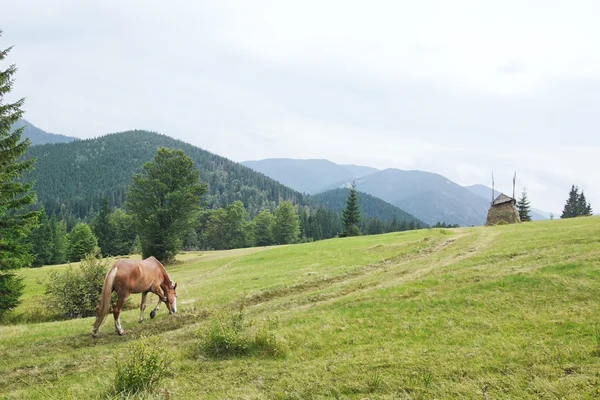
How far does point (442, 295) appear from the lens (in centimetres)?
1355

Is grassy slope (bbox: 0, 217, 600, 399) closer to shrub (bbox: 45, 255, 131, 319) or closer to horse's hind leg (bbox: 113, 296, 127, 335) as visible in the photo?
horse's hind leg (bbox: 113, 296, 127, 335)

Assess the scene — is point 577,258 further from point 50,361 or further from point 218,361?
point 50,361

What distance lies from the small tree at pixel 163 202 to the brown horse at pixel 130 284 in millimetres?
30725

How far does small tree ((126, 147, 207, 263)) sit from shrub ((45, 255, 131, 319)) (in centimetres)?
2411

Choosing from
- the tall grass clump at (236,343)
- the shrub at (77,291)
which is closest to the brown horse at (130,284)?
the tall grass clump at (236,343)

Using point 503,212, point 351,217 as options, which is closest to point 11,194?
point 503,212

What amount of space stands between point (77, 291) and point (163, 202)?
88.9 feet

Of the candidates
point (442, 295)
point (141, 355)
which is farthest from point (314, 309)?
point (141, 355)

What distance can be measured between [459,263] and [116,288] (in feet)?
58.0

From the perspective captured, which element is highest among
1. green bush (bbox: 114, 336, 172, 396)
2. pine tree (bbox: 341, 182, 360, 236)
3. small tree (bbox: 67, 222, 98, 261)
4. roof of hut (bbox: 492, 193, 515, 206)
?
roof of hut (bbox: 492, 193, 515, 206)

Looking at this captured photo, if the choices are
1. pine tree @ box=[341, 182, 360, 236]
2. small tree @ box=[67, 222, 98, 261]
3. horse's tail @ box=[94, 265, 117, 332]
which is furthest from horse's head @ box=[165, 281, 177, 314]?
pine tree @ box=[341, 182, 360, 236]

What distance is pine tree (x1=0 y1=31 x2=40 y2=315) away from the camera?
19.9 meters

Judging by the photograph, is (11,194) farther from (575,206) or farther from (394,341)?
(575,206)

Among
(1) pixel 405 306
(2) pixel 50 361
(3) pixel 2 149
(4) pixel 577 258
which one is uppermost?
(3) pixel 2 149
